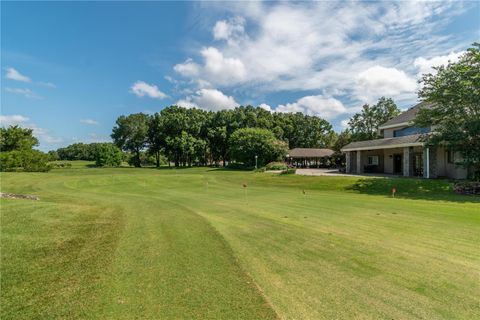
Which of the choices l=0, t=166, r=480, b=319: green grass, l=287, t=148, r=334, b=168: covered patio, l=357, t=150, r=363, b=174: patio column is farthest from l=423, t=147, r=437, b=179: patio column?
l=287, t=148, r=334, b=168: covered patio

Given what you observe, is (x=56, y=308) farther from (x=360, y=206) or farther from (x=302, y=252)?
(x=360, y=206)

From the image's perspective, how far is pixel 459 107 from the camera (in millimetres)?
19188

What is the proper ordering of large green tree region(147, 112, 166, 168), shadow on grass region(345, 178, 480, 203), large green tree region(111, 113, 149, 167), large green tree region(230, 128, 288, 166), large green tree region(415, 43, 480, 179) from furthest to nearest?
1. large green tree region(111, 113, 149, 167)
2. large green tree region(147, 112, 166, 168)
3. large green tree region(230, 128, 288, 166)
4. large green tree region(415, 43, 480, 179)
5. shadow on grass region(345, 178, 480, 203)

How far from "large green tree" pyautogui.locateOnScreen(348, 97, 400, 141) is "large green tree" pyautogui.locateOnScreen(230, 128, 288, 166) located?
12.5 metres

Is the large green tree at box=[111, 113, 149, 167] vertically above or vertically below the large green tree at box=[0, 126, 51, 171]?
above

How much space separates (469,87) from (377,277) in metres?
20.7

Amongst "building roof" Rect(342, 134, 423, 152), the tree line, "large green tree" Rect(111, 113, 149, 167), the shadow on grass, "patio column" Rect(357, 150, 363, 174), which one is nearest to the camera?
the shadow on grass

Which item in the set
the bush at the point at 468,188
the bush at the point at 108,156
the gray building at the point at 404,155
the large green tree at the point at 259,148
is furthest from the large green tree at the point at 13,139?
the bush at the point at 468,188

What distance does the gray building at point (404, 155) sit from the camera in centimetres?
2248

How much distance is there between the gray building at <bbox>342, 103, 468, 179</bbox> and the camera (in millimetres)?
22484

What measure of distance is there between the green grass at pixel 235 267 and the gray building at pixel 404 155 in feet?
56.3

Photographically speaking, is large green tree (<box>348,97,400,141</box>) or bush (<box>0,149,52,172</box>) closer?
bush (<box>0,149,52,172</box>)

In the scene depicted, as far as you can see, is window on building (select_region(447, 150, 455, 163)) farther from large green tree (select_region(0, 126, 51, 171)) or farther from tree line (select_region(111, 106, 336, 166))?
large green tree (select_region(0, 126, 51, 171))

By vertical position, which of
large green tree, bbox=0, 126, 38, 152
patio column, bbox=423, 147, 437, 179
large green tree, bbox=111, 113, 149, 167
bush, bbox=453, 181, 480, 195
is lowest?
bush, bbox=453, 181, 480, 195
